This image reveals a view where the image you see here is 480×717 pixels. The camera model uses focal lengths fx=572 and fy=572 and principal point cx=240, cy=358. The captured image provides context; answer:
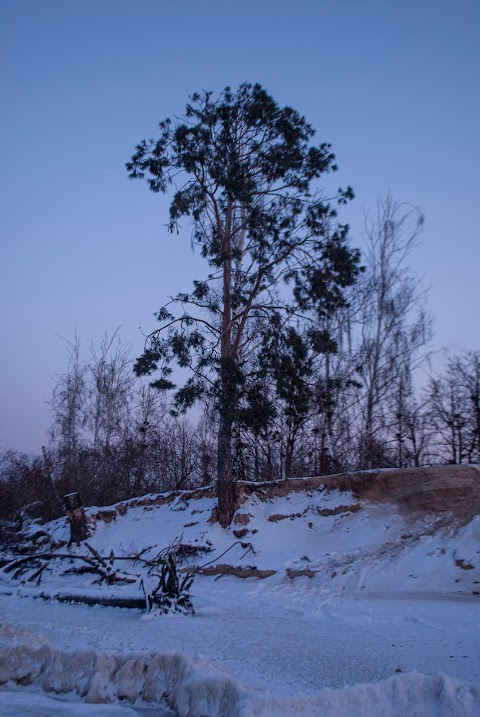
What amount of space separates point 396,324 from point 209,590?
14450 millimetres

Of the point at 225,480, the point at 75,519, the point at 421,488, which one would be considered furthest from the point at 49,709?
the point at 75,519

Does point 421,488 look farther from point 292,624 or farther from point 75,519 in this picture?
point 75,519

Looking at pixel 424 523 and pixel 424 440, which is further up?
pixel 424 440

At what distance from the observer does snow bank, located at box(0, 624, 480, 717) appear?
4176mm

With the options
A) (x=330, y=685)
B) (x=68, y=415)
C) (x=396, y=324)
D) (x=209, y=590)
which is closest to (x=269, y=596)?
(x=209, y=590)

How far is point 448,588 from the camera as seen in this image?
9.88 metres

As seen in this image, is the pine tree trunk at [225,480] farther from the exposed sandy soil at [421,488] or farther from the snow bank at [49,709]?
the snow bank at [49,709]

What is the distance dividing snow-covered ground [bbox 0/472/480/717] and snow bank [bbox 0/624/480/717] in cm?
1

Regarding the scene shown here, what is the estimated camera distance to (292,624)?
7781 millimetres

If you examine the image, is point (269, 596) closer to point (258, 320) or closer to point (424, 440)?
point (258, 320)

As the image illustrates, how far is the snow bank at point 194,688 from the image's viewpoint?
4176mm

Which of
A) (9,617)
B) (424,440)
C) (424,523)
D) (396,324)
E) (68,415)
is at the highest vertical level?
(396,324)

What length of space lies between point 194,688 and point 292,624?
11.4ft

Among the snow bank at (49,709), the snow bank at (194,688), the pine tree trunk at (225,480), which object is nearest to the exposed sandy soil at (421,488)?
the pine tree trunk at (225,480)
